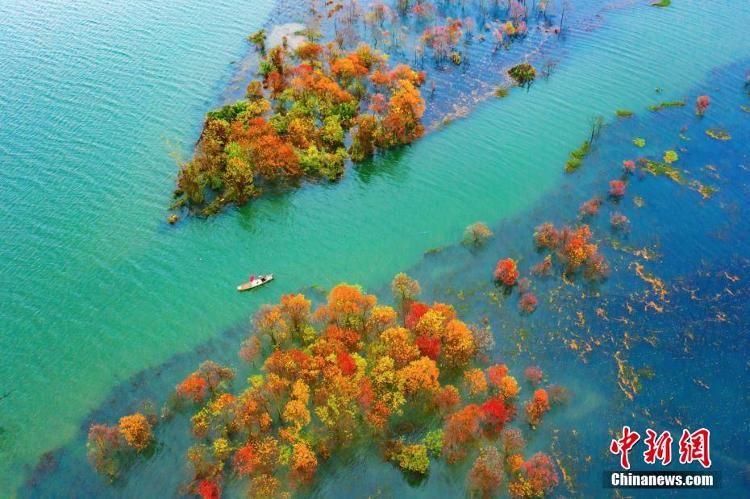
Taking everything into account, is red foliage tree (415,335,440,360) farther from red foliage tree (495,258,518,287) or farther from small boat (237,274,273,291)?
small boat (237,274,273,291)

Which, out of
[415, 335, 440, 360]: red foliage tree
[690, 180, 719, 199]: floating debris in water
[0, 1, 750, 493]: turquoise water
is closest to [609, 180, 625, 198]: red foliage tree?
[0, 1, 750, 493]: turquoise water

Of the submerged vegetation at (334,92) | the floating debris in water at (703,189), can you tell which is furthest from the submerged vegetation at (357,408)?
the floating debris in water at (703,189)

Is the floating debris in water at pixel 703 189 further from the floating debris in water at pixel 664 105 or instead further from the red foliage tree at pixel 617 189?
the floating debris in water at pixel 664 105

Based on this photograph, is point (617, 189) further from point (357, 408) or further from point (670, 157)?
point (357, 408)

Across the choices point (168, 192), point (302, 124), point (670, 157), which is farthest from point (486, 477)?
point (670, 157)

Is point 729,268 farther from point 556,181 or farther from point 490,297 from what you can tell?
point 490,297

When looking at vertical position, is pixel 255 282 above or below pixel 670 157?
below

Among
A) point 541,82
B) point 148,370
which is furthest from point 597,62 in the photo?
point 148,370

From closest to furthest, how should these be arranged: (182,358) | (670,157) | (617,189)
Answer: (182,358)
(617,189)
(670,157)
